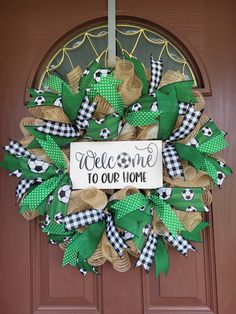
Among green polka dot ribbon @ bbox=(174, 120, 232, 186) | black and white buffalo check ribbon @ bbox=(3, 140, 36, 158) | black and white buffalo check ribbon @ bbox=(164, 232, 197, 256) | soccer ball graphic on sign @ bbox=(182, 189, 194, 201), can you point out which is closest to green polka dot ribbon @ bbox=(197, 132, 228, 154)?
Result: green polka dot ribbon @ bbox=(174, 120, 232, 186)

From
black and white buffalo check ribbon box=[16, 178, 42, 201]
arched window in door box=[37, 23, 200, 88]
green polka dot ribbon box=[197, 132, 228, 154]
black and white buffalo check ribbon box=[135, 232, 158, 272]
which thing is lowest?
black and white buffalo check ribbon box=[135, 232, 158, 272]

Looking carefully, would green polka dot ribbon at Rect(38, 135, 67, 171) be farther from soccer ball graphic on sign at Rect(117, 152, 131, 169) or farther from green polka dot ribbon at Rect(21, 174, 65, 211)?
soccer ball graphic on sign at Rect(117, 152, 131, 169)

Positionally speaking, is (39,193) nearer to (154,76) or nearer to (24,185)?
(24,185)

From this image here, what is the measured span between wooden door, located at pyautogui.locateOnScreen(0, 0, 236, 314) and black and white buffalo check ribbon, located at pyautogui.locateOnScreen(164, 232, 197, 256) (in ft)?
0.30

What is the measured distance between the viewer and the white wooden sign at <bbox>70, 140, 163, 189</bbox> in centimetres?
113

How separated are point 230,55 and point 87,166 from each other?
524 millimetres

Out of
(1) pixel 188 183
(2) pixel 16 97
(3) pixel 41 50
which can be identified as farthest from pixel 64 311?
(3) pixel 41 50

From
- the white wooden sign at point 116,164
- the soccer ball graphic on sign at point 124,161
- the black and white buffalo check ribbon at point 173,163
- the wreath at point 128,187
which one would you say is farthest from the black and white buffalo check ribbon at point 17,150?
the black and white buffalo check ribbon at point 173,163

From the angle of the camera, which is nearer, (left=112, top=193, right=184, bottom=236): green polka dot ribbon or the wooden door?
(left=112, top=193, right=184, bottom=236): green polka dot ribbon

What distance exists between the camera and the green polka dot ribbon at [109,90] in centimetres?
110

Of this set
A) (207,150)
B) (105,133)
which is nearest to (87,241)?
(105,133)

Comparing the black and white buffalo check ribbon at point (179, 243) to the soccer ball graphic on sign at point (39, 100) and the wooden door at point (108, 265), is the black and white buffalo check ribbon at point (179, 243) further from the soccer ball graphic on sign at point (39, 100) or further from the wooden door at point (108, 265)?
the soccer ball graphic on sign at point (39, 100)

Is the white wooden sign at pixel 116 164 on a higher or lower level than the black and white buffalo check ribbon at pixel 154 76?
lower

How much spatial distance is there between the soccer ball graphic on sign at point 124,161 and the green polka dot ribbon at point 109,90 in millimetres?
118
